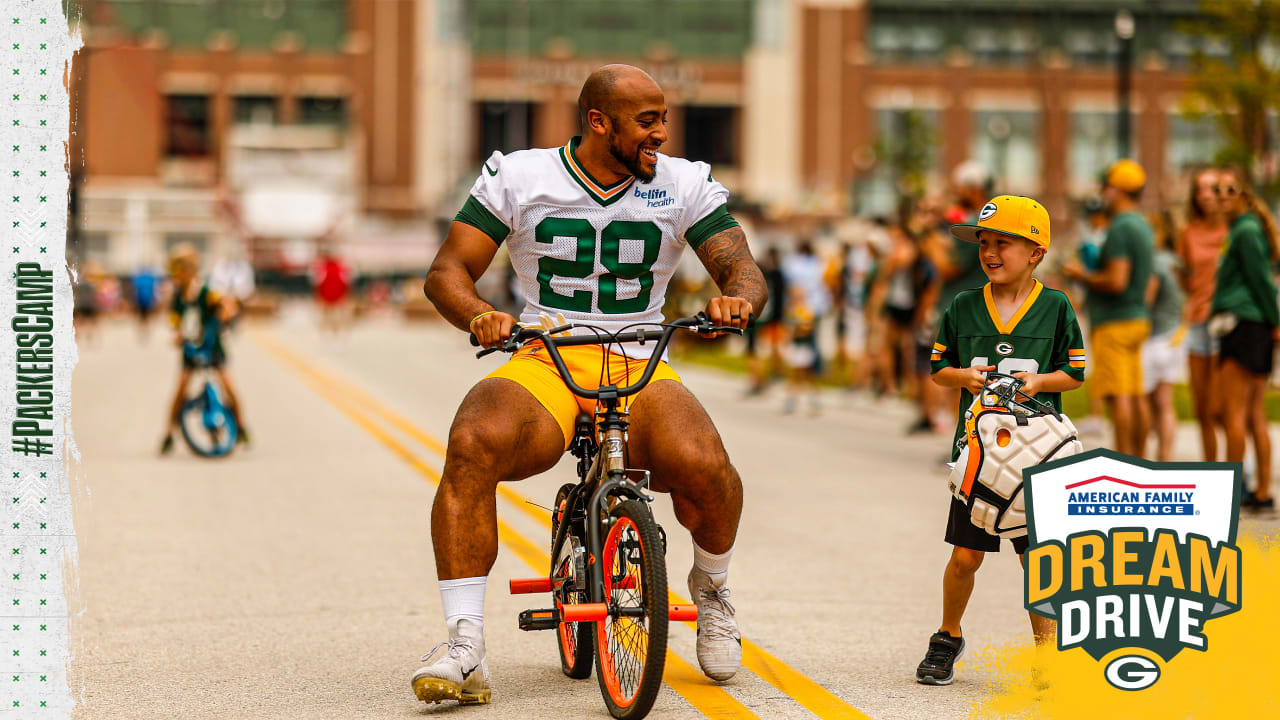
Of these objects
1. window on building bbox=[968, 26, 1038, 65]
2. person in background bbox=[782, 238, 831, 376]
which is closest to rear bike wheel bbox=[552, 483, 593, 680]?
person in background bbox=[782, 238, 831, 376]

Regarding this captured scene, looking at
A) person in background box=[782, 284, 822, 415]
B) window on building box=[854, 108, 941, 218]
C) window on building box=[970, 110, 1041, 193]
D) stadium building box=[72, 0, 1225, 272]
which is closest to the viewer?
person in background box=[782, 284, 822, 415]

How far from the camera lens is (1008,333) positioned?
572 centimetres

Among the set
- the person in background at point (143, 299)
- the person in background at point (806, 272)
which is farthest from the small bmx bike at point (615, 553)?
the person in background at point (143, 299)

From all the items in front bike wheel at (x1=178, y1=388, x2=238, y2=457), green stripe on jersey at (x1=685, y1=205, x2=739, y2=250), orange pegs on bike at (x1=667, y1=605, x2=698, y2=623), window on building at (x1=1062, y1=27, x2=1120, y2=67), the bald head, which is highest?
window on building at (x1=1062, y1=27, x2=1120, y2=67)

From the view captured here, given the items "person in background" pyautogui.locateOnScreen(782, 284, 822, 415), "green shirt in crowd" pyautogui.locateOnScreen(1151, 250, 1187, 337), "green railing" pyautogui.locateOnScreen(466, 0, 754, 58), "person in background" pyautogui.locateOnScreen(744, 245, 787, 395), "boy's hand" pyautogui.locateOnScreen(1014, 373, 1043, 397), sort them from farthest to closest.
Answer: "green railing" pyautogui.locateOnScreen(466, 0, 754, 58), "person in background" pyautogui.locateOnScreen(744, 245, 787, 395), "person in background" pyautogui.locateOnScreen(782, 284, 822, 415), "green shirt in crowd" pyautogui.locateOnScreen(1151, 250, 1187, 337), "boy's hand" pyautogui.locateOnScreen(1014, 373, 1043, 397)

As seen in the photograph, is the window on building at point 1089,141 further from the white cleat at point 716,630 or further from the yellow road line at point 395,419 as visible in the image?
the white cleat at point 716,630

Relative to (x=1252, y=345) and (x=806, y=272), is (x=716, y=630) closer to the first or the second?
(x=1252, y=345)

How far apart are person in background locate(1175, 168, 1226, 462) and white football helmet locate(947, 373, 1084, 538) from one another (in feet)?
15.9

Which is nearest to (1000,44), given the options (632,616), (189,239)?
(189,239)

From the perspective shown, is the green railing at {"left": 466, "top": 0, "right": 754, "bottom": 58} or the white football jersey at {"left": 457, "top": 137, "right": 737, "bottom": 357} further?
the green railing at {"left": 466, "top": 0, "right": 754, "bottom": 58}

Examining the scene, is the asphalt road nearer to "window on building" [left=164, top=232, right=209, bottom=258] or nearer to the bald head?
the bald head

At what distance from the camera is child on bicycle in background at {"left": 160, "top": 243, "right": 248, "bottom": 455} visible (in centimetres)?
1423

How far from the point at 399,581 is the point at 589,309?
121 inches

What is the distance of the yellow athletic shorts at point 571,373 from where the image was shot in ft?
18.0
